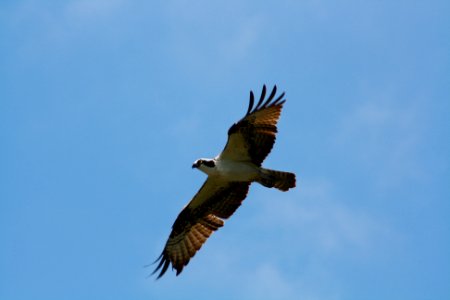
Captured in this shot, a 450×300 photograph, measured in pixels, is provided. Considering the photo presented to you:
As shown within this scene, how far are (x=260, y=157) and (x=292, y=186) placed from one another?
0.83 meters

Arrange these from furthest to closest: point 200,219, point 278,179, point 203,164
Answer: point 200,219, point 203,164, point 278,179

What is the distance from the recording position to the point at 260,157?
1469 cm

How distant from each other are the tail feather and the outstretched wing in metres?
0.28

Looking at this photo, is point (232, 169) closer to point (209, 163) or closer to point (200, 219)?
point (209, 163)

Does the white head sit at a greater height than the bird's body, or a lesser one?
lesser

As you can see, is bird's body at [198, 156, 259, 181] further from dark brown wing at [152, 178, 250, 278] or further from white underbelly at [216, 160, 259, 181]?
dark brown wing at [152, 178, 250, 278]

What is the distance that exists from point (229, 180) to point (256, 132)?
1197mm

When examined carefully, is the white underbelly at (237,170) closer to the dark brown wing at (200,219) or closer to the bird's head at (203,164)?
the bird's head at (203,164)

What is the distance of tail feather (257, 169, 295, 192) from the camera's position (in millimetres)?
14453

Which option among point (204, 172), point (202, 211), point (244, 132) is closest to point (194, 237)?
point (202, 211)

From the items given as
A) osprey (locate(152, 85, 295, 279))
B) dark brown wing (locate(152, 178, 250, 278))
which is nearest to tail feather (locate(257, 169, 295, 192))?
osprey (locate(152, 85, 295, 279))

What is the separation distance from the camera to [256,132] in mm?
14508

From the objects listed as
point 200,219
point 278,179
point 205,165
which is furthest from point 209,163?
point 200,219

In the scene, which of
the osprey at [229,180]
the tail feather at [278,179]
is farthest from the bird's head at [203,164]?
the tail feather at [278,179]
